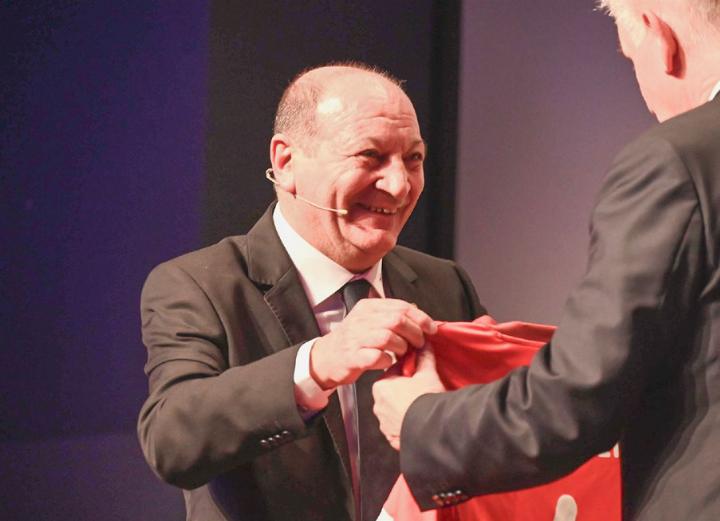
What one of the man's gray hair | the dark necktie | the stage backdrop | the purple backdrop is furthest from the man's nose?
the stage backdrop

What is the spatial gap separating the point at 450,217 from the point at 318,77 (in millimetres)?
1606

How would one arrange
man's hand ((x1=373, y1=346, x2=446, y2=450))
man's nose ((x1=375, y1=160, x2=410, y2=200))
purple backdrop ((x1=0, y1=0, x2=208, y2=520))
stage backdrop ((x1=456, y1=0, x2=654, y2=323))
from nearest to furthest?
1. man's hand ((x1=373, y1=346, x2=446, y2=450))
2. man's nose ((x1=375, y1=160, x2=410, y2=200))
3. purple backdrop ((x1=0, y1=0, x2=208, y2=520))
4. stage backdrop ((x1=456, y1=0, x2=654, y2=323))

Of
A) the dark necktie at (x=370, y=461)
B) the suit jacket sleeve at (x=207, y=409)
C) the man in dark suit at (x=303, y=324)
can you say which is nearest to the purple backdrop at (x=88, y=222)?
the man in dark suit at (x=303, y=324)

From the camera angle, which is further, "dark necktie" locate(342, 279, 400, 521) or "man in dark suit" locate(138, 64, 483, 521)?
"dark necktie" locate(342, 279, 400, 521)

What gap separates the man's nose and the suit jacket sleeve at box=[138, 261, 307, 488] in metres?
0.49

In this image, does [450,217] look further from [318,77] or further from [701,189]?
[701,189]

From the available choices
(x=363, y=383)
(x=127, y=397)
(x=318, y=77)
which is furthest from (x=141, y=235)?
(x=363, y=383)

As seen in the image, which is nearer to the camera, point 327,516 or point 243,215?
point 327,516

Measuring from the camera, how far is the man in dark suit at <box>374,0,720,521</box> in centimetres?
122

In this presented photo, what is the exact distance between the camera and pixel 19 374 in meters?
3.01

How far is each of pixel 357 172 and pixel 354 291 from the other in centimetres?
26

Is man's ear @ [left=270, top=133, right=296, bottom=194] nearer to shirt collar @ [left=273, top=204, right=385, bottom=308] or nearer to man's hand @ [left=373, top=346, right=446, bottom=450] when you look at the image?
shirt collar @ [left=273, top=204, right=385, bottom=308]

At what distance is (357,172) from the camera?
2250mm

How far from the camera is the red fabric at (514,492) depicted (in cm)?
176
